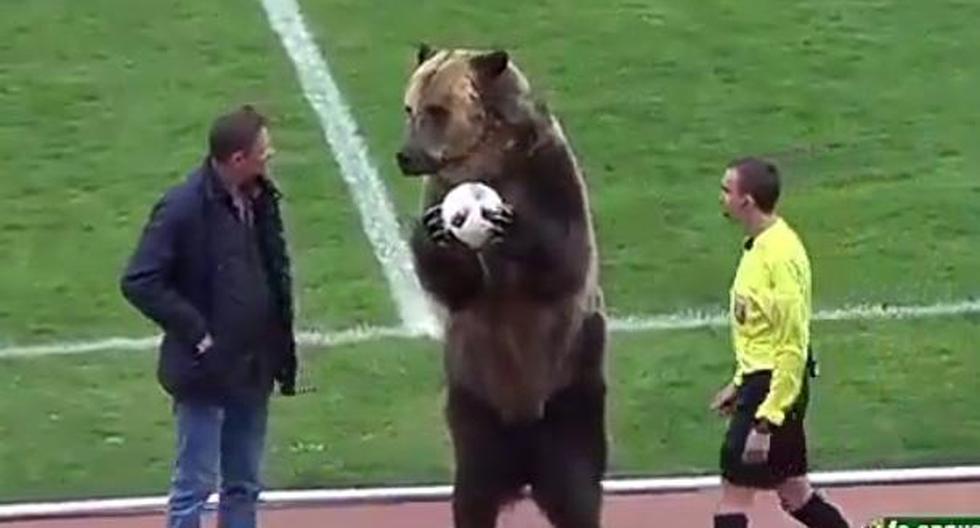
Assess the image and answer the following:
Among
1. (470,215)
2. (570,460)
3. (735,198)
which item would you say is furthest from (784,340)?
(470,215)

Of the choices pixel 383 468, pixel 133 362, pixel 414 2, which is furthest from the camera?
pixel 414 2

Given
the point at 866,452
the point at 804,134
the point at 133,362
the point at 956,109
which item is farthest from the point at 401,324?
the point at 956,109

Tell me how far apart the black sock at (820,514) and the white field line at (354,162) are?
11.1 feet

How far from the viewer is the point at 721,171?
17.3 meters

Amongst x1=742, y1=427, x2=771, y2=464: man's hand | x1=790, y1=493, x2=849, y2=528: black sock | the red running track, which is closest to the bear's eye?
x1=742, y1=427, x2=771, y2=464: man's hand

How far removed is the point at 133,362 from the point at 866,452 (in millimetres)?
4243

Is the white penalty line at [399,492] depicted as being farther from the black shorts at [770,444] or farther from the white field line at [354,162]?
the white field line at [354,162]

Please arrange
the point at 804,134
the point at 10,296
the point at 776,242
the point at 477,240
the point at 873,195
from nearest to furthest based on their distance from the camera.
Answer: the point at 477,240 → the point at 776,242 → the point at 10,296 → the point at 873,195 → the point at 804,134

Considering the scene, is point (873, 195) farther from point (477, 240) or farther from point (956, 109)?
point (477, 240)

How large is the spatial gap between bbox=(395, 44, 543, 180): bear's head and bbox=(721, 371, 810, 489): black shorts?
1734mm

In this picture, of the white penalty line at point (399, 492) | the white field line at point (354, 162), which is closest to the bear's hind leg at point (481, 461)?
the white penalty line at point (399, 492)

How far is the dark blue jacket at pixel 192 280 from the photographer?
9797 mm

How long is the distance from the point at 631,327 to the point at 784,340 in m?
4.61

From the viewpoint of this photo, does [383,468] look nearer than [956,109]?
Yes
